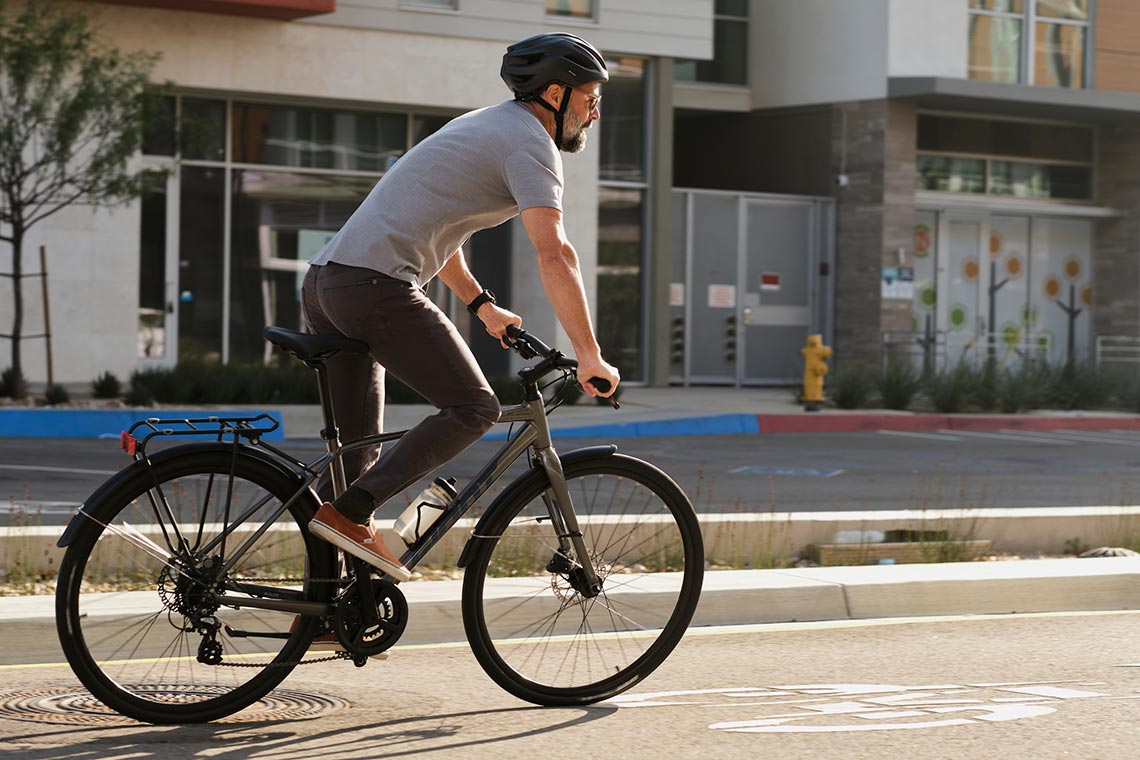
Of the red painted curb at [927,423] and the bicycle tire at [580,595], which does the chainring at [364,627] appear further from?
the red painted curb at [927,423]

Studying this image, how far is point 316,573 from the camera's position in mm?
4938

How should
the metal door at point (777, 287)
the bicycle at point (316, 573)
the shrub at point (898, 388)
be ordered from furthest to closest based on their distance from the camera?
1. the metal door at point (777, 287)
2. the shrub at point (898, 388)
3. the bicycle at point (316, 573)

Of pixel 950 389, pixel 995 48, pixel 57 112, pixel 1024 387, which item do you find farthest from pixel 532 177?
pixel 995 48

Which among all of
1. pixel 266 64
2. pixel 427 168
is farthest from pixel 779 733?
pixel 266 64

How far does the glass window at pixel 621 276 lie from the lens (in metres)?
23.9

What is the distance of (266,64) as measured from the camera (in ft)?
69.1

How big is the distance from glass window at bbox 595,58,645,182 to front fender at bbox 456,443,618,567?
1877 centimetres

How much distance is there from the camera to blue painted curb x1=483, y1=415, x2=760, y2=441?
56.4ft

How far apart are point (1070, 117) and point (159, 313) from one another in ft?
50.3

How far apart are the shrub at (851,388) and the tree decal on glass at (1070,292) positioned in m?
8.32

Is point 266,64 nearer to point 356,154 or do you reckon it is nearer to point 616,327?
point 356,154

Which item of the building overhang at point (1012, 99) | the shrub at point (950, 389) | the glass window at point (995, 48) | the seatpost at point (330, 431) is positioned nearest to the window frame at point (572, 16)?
the building overhang at point (1012, 99)

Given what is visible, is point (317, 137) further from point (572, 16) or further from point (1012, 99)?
point (1012, 99)

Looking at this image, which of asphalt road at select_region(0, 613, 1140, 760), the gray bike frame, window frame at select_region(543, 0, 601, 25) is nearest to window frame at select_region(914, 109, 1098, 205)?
window frame at select_region(543, 0, 601, 25)
